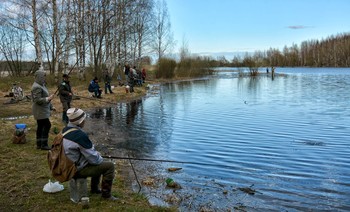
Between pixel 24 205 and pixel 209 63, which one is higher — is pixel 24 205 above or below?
below

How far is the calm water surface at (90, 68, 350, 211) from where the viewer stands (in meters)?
6.71

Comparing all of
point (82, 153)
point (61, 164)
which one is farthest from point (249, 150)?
point (61, 164)

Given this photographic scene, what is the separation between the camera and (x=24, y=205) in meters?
5.47

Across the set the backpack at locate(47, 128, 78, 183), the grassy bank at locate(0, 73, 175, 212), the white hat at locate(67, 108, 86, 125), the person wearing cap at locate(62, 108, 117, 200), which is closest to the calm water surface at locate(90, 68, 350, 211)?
the grassy bank at locate(0, 73, 175, 212)

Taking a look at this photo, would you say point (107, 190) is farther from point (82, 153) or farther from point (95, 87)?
point (95, 87)

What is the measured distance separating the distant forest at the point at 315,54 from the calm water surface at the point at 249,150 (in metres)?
91.2

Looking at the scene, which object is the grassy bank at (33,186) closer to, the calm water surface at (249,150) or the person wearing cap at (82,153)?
the person wearing cap at (82,153)

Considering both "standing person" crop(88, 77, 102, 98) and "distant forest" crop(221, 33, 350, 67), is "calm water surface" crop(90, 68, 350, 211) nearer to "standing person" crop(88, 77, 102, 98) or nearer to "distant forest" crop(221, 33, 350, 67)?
"standing person" crop(88, 77, 102, 98)

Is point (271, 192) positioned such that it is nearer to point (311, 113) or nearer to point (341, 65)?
point (311, 113)

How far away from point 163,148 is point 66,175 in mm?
5737

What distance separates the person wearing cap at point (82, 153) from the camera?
5.17 meters

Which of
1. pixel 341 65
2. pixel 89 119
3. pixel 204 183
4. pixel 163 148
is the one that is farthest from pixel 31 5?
pixel 341 65

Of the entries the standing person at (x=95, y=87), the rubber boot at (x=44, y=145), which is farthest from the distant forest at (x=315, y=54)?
the rubber boot at (x=44, y=145)

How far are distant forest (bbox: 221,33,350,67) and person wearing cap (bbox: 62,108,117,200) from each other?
4050 inches
